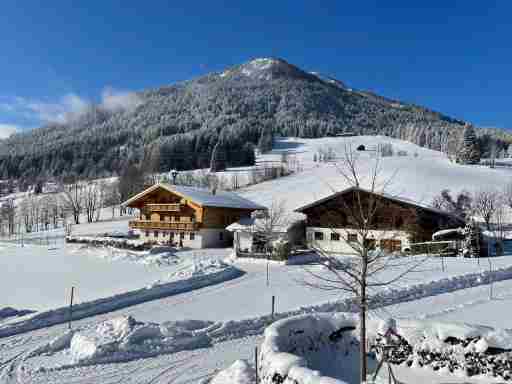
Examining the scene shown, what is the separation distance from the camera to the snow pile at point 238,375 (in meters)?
9.39

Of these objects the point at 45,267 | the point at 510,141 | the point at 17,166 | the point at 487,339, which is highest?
the point at 510,141

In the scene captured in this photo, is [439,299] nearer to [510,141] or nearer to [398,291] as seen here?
[398,291]

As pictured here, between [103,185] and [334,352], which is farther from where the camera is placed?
[103,185]

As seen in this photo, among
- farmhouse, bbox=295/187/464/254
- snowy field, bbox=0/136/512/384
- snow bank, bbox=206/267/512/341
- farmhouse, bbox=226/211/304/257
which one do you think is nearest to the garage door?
farmhouse, bbox=295/187/464/254

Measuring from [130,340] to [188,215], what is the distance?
33632 mm

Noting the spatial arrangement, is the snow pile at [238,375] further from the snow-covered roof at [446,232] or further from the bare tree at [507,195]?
the bare tree at [507,195]

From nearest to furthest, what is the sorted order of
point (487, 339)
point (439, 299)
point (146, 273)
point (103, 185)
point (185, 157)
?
point (487, 339) → point (439, 299) → point (146, 273) → point (103, 185) → point (185, 157)

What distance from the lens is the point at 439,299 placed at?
65.9 ft

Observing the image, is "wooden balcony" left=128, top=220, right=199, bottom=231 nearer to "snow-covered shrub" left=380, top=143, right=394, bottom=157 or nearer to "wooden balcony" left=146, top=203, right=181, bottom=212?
"wooden balcony" left=146, top=203, right=181, bottom=212

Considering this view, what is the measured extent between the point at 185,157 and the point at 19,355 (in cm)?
13524

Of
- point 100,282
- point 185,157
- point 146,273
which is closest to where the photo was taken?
point 100,282

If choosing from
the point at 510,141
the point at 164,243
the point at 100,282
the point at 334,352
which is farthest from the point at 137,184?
the point at 510,141

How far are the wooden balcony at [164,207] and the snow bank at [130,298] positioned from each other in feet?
61.7

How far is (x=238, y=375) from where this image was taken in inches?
379
